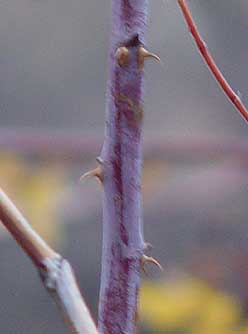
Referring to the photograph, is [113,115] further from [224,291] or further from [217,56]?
[217,56]

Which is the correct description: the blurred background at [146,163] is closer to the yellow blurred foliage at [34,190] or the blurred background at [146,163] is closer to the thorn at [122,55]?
the yellow blurred foliage at [34,190]

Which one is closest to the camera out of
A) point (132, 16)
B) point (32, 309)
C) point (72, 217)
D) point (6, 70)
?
point (132, 16)

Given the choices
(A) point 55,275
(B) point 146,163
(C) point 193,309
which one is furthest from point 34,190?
(A) point 55,275

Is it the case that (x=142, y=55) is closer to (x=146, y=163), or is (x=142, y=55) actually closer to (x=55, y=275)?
(x=55, y=275)

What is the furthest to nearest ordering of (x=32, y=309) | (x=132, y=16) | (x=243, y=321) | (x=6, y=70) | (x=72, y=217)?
(x=6, y=70), (x=32, y=309), (x=72, y=217), (x=243, y=321), (x=132, y=16)

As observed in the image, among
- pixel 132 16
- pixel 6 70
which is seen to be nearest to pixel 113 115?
pixel 132 16

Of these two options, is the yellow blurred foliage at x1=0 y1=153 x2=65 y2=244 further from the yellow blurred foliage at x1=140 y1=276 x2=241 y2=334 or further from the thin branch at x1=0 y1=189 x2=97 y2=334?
the thin branch at x1=0 y1=189 x2=97 y2=334

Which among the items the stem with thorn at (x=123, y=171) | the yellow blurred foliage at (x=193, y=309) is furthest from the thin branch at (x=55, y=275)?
the yellow blurred foliage at (x=193, y=309)
